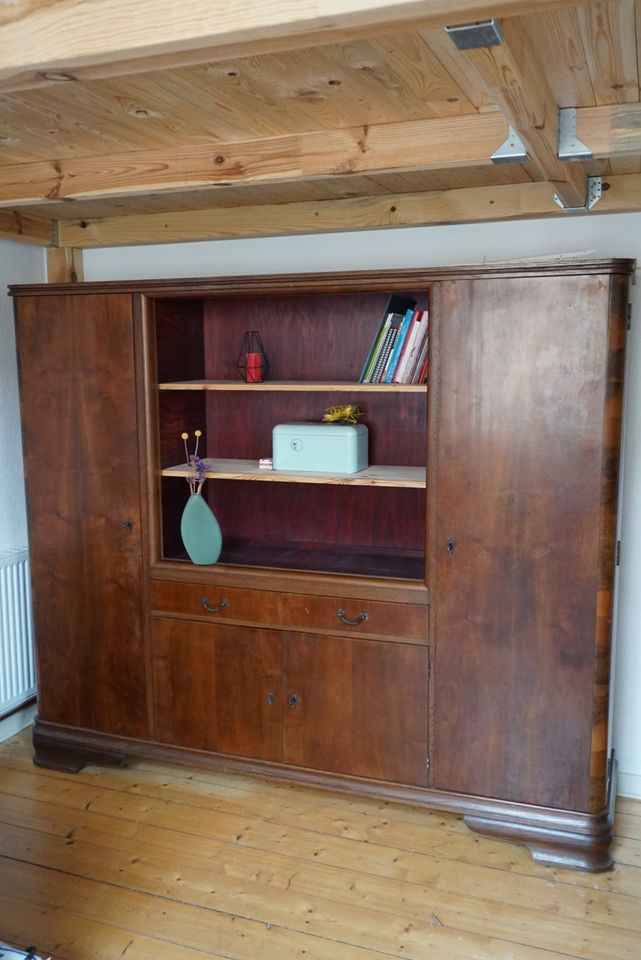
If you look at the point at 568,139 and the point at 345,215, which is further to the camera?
the point at 345,215

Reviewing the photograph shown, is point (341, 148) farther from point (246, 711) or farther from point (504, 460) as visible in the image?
point (246, 711)

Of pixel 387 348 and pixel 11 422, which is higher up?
pixel 387 348

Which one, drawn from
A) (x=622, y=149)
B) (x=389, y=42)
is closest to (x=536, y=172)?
(x=622, y=149)

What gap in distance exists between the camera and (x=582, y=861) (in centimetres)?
260

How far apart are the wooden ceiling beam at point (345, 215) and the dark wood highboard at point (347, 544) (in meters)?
0.26

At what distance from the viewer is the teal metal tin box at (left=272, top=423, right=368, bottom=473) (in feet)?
9.52

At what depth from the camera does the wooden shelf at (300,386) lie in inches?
108

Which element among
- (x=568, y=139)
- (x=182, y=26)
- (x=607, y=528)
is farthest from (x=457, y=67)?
(x=607, y=528)

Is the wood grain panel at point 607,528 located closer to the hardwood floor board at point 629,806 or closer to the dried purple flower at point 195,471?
the hardwood floor board at point 629,806

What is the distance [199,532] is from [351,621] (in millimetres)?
642

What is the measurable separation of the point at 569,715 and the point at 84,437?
1.90 meters

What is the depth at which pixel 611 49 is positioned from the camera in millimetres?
1673

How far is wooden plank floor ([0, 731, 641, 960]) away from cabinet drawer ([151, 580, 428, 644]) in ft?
2.11

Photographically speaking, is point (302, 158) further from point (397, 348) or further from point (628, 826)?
point (628, 826)
